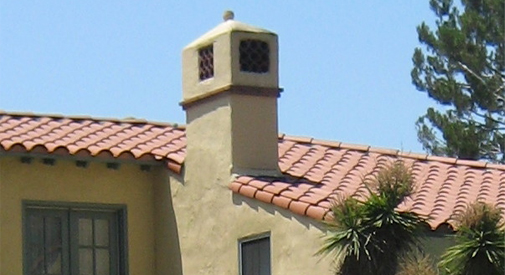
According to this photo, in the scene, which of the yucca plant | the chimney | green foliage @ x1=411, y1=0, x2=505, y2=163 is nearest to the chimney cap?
the chimney

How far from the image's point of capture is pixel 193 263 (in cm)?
2097

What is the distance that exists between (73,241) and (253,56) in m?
3.24

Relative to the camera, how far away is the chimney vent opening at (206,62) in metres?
21.3

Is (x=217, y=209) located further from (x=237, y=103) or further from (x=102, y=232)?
(x=102, y=232)

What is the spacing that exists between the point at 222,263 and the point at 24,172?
109 inches

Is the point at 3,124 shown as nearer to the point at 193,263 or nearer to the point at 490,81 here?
the point at 193,263

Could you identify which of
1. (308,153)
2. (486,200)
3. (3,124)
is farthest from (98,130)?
(486,200)

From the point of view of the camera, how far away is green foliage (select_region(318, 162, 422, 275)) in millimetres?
17453

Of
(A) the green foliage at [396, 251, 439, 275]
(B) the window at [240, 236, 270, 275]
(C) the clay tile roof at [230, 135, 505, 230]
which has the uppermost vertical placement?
(C) the clay tile roof at [230, 135, 505, 230]

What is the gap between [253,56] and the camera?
21125 millimetres

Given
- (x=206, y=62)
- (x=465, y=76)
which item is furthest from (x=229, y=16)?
(x=465, y=76)

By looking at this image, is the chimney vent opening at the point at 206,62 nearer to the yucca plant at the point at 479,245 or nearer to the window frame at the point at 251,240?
the window frame at the point at 251,240

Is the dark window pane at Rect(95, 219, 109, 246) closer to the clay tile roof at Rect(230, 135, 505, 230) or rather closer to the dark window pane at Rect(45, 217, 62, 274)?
the dark window pane at Rect(45, 217, 62, 274)

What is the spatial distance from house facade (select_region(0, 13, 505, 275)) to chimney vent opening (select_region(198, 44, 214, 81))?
0.02m
